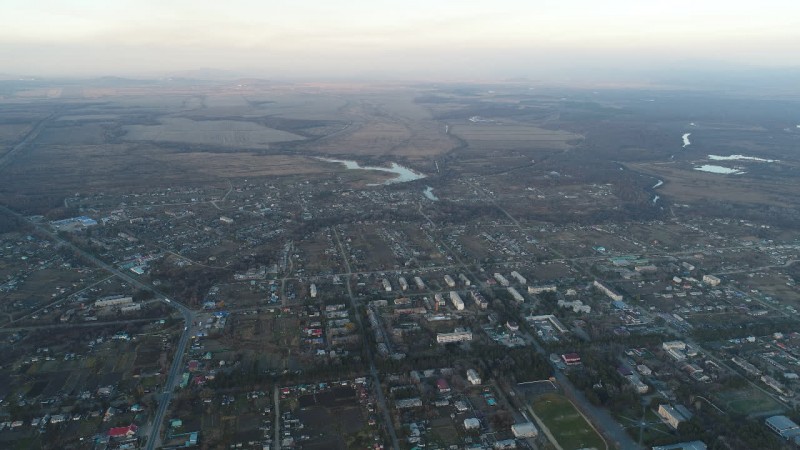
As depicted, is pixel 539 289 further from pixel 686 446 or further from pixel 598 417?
pixel 686 446

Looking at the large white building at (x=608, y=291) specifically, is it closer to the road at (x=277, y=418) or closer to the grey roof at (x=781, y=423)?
the grey roof at (x=781, y=423)

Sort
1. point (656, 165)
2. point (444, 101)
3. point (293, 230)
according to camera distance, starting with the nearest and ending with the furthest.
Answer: point (293, 230)
point (656, 165)
point (444, 101)

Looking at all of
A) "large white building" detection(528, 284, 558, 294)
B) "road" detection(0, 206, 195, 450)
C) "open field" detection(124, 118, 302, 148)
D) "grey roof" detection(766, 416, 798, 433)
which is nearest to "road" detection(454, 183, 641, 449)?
"grey roof" detection(766, 416, 798, 433)

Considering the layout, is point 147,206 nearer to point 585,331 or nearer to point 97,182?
point 97,182

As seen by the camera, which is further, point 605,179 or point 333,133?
point 333,133

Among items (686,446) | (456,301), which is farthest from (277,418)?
(686,446)

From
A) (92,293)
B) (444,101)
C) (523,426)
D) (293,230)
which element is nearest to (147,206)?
(293,230)
